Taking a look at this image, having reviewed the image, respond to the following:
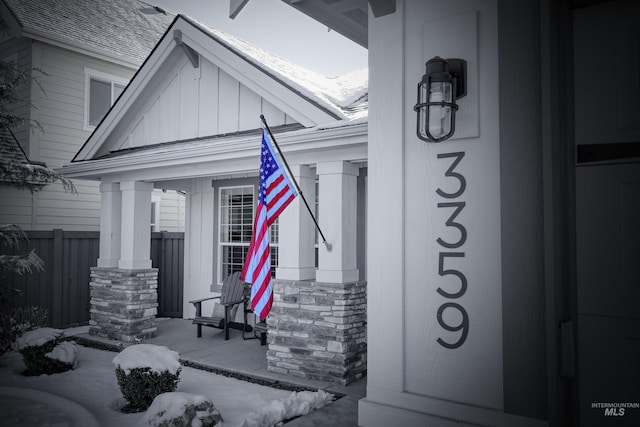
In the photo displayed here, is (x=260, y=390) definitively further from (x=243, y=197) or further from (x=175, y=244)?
(x=175, y=244)

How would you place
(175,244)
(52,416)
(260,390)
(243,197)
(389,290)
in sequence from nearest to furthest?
1. (389,290)
2. (52,416)
3. (260,390)
4. (243,197)
5. (175,244)

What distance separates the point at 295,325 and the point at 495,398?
3.96 meters

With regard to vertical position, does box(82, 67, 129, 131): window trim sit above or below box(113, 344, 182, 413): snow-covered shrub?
above

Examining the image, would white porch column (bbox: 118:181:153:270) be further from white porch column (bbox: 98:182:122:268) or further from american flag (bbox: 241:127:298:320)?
american flag (bbox: 241:127:298:320)

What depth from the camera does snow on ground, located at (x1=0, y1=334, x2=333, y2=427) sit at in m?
4.95

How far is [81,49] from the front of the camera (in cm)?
1208

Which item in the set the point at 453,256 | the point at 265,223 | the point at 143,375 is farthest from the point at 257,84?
the point at 453,256

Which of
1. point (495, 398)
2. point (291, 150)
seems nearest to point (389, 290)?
point (495, 398)

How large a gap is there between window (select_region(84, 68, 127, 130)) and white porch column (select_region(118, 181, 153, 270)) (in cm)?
457

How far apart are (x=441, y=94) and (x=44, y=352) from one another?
21.2ft

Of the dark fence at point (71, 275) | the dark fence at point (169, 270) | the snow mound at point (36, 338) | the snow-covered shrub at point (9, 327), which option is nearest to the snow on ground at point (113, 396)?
the snow-covered shrub at point (9, 327)

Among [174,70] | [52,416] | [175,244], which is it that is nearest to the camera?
[52,416]

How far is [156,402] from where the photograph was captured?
4543mm

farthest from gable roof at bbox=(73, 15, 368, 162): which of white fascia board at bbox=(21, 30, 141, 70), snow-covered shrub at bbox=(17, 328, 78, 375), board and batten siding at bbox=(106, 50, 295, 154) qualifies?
snow-covered shrub at bbox=(17, 328, 78, 375)
